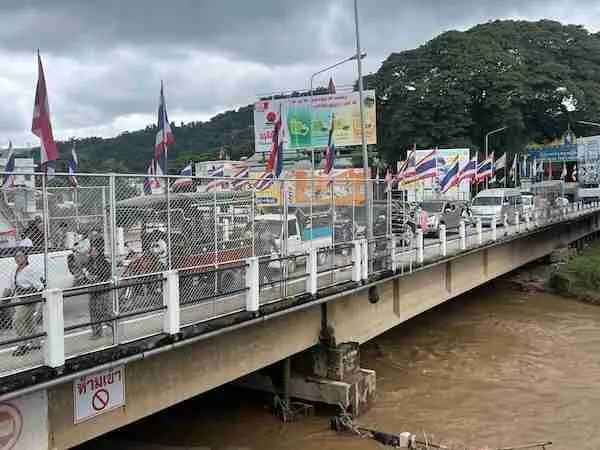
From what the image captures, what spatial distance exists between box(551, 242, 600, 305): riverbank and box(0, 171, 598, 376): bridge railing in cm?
1744

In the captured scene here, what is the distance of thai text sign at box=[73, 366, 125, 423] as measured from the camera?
8547 millimetres

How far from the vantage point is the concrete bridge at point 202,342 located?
7.92 meters

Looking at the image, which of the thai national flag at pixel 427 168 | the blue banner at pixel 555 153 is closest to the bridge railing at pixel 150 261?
the thai national flag at pixel 427 168

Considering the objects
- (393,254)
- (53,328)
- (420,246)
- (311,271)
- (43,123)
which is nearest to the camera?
(53,328)

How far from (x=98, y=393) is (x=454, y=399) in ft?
30.4

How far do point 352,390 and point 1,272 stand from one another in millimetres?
7567

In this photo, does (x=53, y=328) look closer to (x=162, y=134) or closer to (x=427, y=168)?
(x=162, y=134)

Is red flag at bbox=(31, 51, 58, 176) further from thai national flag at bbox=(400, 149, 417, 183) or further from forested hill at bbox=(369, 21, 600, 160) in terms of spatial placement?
forested hill at bbox=(369, 21, 600, 160)

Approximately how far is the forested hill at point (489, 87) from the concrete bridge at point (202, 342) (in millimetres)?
45995

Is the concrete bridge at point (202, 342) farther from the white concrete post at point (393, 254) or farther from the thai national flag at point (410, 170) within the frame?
the thai national flag at point (410, 170)

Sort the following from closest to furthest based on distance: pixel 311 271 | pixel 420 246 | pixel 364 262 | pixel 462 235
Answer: pixel 311 271, pixel 364 262, pixel 420 246, pixel 462 235

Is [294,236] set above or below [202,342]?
above

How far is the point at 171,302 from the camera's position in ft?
30.5

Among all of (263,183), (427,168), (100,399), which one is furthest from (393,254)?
(427,168)
